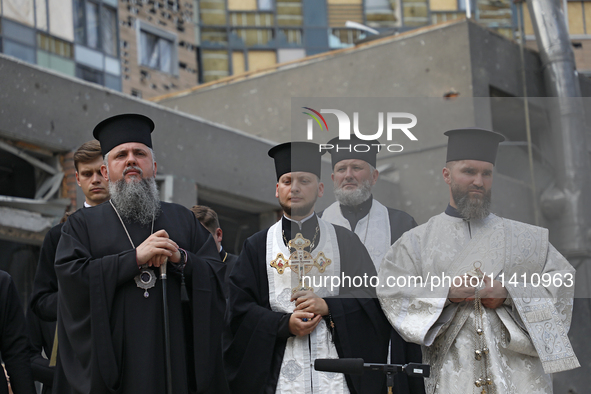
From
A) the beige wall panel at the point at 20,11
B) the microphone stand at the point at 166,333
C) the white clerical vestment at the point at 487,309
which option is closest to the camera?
the microphone stand at the point at 166,333

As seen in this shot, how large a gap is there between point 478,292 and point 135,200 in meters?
1.90

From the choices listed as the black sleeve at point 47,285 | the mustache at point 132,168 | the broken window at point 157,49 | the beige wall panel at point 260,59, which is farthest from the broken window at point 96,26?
the mustache at point 132,168

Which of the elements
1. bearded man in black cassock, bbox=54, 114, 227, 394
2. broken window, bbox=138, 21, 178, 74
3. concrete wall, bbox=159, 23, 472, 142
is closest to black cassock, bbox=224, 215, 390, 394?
bearded man in black cassock, bbox=54, 114, 227, 394

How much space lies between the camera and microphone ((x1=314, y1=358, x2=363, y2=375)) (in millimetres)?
3680

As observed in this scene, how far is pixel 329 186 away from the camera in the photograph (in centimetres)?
510

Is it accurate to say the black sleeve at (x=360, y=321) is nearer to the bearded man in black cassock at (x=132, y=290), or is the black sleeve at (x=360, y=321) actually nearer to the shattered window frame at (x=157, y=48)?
the bearded man in black cassock at (x=132, y=290)

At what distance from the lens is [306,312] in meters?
4.62

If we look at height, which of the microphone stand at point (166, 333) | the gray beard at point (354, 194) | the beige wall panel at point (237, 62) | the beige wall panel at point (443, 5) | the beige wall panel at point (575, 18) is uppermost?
the beige wall panel at point (443, 5)

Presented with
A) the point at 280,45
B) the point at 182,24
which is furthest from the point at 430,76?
the point at 280,45

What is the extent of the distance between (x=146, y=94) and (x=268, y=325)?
2371cm

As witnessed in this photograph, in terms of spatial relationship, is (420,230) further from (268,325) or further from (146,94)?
(146,94)

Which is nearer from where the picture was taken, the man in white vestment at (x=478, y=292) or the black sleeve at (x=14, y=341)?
the man in white vestment at (x=478, y=292)

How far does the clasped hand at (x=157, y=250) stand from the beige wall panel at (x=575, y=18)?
9.91 metres

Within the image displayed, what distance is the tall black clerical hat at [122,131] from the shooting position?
4590 mm
